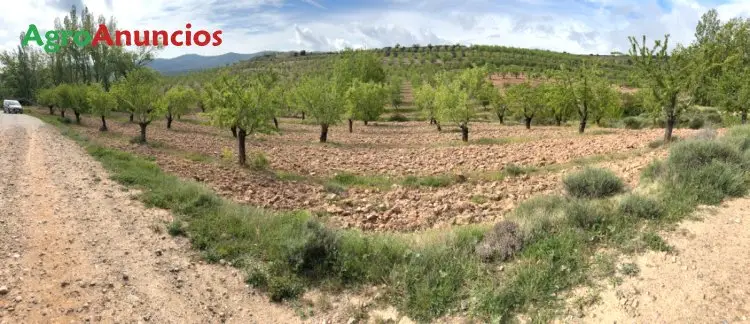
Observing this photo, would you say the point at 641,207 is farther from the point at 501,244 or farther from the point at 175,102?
the point at 175,102

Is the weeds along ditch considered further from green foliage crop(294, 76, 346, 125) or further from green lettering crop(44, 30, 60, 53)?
green lettering crop(44, 30, 60, 53)

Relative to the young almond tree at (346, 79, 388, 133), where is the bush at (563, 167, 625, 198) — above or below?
below

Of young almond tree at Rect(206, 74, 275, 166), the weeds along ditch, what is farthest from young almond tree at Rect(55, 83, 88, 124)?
the weeds along ditch

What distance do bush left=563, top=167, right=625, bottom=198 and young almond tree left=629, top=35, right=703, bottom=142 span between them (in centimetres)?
991

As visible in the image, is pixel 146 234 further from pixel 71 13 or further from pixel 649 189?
pixel 71 13

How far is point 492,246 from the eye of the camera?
738 centimetres

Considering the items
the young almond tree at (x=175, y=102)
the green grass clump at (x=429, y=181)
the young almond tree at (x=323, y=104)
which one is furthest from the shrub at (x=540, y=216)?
the young almond tree at (x=175, y=102)

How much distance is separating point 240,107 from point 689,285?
55.7ft

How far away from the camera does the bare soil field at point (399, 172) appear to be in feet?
38.7

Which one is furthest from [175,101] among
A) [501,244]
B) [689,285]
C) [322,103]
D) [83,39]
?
[689,285]

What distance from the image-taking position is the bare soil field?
11805mm

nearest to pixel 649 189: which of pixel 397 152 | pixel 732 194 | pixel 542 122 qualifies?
pixel 732 194

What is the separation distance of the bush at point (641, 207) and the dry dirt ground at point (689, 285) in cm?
61

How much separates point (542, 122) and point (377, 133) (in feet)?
64.8
